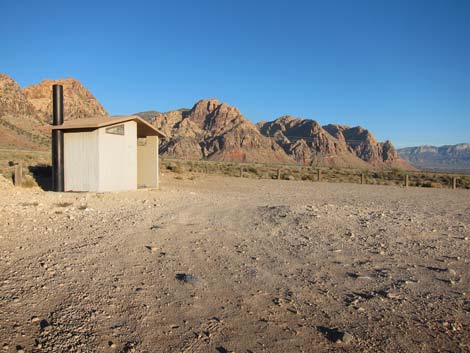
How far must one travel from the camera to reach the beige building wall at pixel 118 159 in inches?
605

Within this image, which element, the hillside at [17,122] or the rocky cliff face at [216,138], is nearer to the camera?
the hillside at [17,122]

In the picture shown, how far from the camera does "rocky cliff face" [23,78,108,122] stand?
102 meters

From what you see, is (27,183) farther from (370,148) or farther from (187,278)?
(370,148)

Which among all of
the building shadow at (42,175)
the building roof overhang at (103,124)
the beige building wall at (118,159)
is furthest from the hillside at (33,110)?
the beige building wall at (118,159)

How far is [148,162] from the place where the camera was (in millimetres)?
19031

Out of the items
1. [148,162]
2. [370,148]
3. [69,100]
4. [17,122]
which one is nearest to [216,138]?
[69,100]

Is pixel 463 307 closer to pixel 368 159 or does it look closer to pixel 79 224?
pixel 79 224

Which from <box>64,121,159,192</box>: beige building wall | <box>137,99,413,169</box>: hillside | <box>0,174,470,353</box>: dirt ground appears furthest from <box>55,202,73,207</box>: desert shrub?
<box>137,99,413,169</box>: hillside

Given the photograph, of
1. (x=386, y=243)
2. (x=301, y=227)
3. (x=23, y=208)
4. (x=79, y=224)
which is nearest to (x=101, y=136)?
(x=23, y=208)

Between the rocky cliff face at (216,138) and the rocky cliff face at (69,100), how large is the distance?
80.1ft

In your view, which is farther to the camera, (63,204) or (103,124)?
(103,124)

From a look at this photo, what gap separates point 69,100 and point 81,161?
354 feet

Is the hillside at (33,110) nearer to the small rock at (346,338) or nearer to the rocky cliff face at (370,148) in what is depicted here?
the small rock at (346,338)

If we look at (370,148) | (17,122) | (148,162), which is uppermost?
(17,122)
